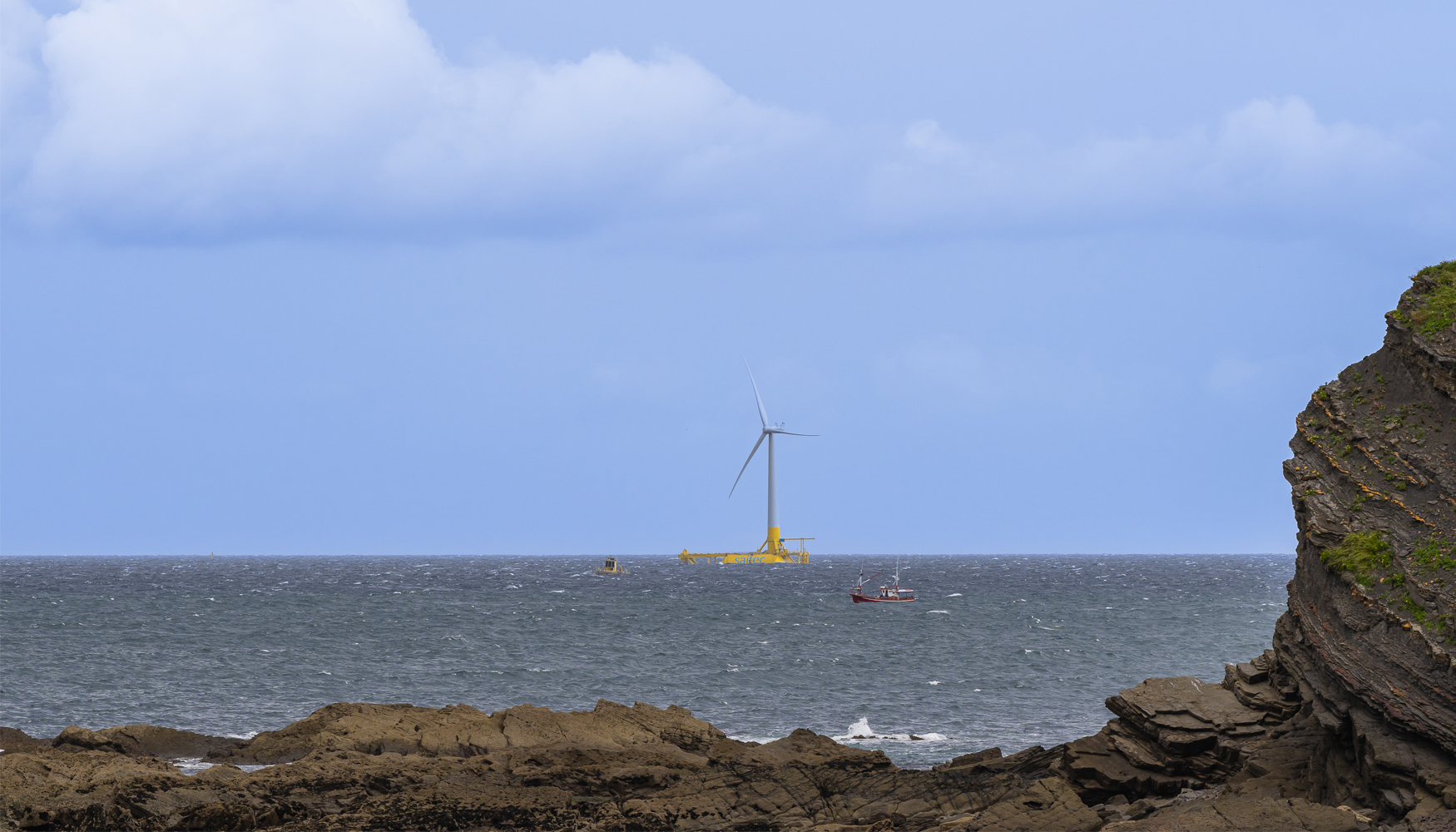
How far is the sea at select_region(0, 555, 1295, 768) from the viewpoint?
46.1m

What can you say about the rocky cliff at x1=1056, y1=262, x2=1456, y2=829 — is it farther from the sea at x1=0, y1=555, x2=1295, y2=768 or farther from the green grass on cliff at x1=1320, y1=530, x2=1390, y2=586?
the sea at x1=0, y1=555, x2=1295, y2=768

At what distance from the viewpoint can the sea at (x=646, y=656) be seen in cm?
4612

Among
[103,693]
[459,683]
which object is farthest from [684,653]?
[103,693]

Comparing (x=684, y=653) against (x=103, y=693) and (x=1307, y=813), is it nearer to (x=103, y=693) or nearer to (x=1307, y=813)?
(x=103, y=693)

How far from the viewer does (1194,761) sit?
79.6 feet

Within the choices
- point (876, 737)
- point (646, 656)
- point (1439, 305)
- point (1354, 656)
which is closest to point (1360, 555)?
point (1354, 656)

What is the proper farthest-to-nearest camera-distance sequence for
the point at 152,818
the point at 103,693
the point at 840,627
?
the point at 840,627, the point at 103,693, the point at 152,818

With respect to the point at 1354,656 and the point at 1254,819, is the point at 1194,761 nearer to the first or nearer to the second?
the point at 1354,656

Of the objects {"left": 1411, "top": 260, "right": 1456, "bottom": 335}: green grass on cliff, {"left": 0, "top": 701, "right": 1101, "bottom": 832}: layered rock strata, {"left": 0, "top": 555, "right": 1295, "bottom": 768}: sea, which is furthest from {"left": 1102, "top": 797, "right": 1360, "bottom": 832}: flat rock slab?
{"left": 0, "top": 555, "right": 1295, "bottom": 768}: sea

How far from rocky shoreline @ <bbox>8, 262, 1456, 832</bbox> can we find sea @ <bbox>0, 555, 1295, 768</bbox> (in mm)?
9968

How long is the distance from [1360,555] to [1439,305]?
17.9ft

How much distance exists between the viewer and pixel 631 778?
2747 centimetres

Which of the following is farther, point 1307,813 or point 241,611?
point 241,611

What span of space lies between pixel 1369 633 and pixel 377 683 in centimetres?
4567
